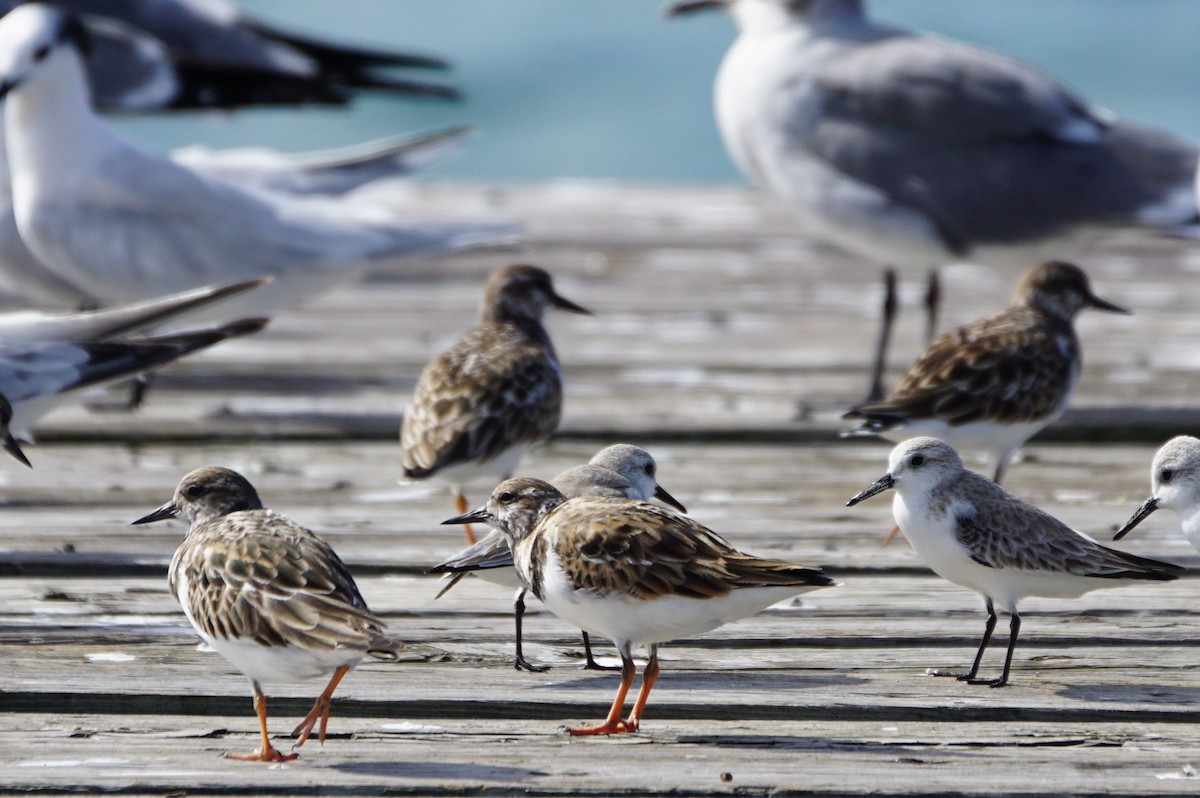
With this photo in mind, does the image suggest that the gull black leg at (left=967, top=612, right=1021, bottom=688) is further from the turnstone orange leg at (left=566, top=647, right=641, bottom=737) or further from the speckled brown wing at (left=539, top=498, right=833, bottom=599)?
the turnstone orange leg at (left=566, top=647, right=641, bottom=737)

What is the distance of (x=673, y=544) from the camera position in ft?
8.97

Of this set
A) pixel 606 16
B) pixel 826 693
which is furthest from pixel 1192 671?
pixel 606 16

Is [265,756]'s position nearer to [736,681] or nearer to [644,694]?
[644,694]

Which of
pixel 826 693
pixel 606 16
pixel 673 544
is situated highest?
pixel 673 544

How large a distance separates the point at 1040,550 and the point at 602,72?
17.6 metres

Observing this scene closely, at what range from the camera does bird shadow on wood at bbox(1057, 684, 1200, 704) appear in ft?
9.04

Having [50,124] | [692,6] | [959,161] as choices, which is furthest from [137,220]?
[959,161]

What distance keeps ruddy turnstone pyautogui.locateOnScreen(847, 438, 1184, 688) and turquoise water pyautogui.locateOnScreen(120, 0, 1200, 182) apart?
14394 millimetres

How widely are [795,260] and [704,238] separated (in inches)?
22.2

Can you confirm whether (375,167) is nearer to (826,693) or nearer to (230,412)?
(230,412)

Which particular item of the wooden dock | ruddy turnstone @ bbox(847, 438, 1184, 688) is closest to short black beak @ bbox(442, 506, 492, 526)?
the wooden dock

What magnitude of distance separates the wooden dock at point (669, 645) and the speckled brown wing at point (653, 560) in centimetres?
22

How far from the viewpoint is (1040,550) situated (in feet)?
9.73

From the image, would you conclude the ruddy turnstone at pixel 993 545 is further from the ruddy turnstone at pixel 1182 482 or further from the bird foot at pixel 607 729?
the bird foot at pixel 607 729
